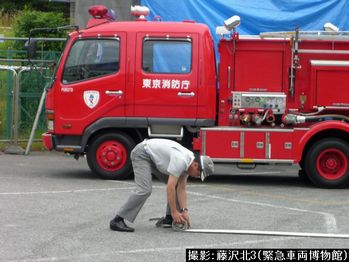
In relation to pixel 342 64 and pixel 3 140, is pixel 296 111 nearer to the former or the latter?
pixel 342 64

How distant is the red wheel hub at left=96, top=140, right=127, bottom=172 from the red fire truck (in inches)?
0.7

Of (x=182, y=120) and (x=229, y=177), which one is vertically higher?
(x=182, y=120)

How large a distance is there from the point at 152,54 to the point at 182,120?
1275 mm

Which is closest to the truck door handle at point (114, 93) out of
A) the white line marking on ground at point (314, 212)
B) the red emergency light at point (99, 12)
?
the red emergency light at point (99, 12)

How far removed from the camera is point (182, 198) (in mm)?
8500

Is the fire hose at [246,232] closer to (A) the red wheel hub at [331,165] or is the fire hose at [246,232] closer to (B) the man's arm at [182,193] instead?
(B) the man's arm at [182,193]

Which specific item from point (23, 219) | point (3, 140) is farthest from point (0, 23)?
point (23, 219)

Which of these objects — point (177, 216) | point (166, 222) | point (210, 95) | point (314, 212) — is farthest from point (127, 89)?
point (177, 216)

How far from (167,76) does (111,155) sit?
1741 mm

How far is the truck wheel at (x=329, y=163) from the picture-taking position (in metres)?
12.5

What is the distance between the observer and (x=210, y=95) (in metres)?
12.7

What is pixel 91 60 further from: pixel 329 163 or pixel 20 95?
pixel 20 95

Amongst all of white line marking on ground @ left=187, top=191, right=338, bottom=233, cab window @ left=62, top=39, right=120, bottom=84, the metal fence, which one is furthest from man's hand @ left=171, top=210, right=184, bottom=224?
the metal fence

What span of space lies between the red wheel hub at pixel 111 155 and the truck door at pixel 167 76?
707 millimetres
